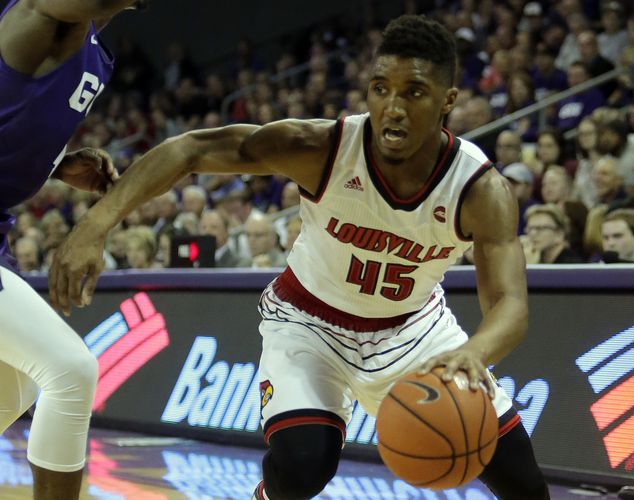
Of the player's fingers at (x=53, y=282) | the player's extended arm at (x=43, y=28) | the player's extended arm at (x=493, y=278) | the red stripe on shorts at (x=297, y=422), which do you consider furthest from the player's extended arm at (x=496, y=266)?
the player's extended arm at (x=43, y=28)

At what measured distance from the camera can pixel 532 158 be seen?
8906 millimetres

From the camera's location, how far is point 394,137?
3.44 meters

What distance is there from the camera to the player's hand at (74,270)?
9.87ft

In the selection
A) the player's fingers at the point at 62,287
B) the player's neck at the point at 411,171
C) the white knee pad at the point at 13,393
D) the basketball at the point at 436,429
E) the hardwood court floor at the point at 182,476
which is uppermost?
the player's neck at the point at 411,171

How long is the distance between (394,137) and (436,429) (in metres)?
1.04

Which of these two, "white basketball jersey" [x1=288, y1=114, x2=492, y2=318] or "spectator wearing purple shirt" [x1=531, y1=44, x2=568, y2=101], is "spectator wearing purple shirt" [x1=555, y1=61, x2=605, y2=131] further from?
"white basketball jersey" [x1=288, y1=114, x2=492, y2=318]

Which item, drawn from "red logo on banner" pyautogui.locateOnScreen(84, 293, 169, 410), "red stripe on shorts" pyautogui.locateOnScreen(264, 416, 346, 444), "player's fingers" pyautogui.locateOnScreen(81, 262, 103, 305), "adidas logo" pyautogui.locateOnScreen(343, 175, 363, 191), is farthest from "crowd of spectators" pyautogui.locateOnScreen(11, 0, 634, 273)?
"player's fingers" pyautogui.locateOnScreen(81, 262, 103, 305)

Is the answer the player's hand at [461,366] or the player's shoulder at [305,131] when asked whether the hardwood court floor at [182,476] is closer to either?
the player's shoulder at [305,131]

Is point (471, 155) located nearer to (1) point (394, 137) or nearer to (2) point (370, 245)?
(1) point (394, 137)

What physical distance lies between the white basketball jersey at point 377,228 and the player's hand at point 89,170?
0.73 meters

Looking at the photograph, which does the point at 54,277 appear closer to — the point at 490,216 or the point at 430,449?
the point at 430,449

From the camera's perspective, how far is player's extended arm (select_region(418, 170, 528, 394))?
2.95 m

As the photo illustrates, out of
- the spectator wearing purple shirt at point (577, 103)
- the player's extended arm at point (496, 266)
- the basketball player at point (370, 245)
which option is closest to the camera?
the player's extended arm at point (496, 266)

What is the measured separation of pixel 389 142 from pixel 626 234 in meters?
3.27
